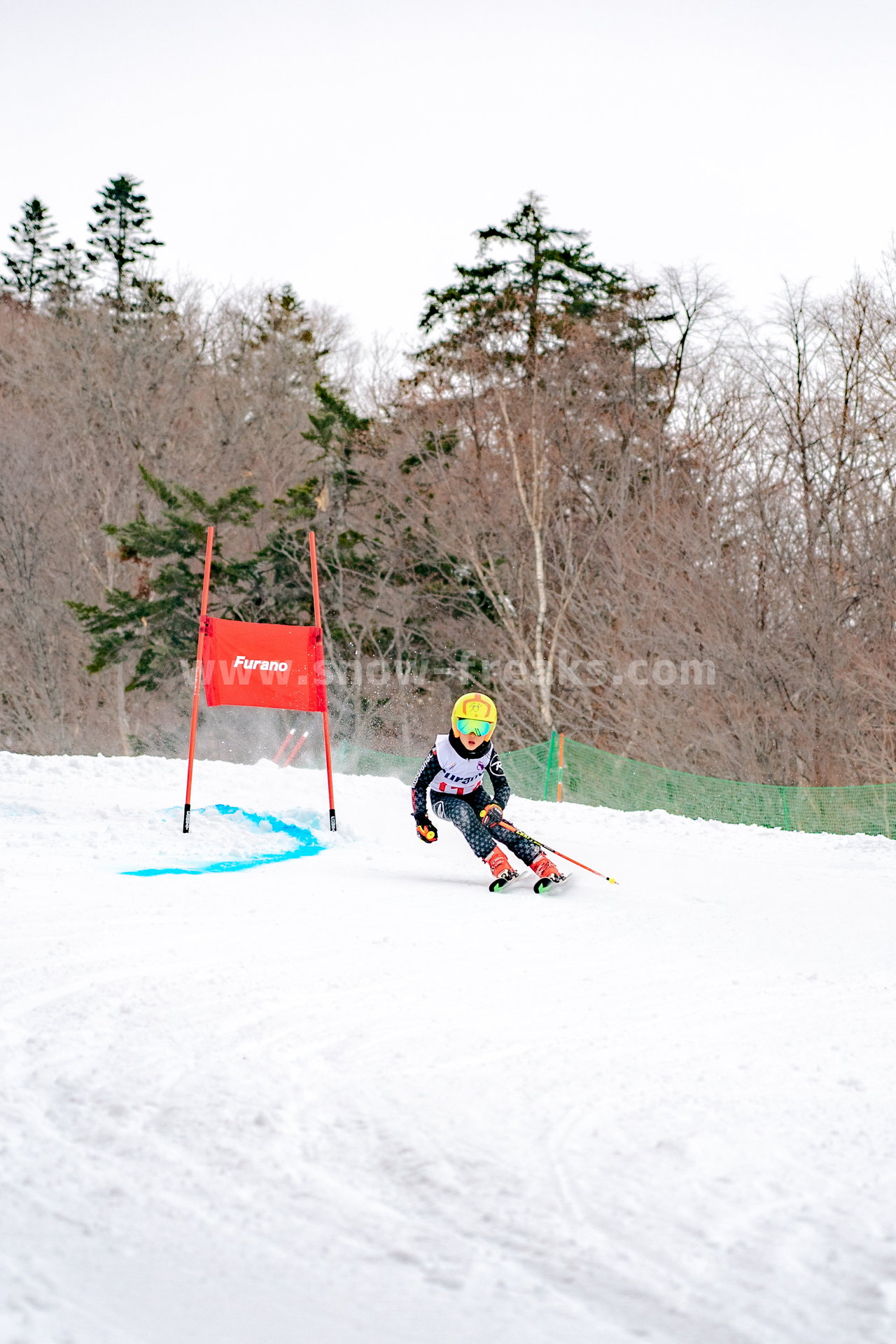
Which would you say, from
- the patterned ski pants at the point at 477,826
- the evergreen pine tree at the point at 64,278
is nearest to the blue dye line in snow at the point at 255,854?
the patterned ski pants at the point at 477,826

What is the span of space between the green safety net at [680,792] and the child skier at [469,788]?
7.07 meters

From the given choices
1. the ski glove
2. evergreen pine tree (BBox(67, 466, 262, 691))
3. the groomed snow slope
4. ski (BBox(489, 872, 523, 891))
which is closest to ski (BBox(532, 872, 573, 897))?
ski (BBox(489, 872, 523, 891))

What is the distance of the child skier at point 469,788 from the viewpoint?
8.06 m

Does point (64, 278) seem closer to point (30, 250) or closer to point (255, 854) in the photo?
point (30, 250)

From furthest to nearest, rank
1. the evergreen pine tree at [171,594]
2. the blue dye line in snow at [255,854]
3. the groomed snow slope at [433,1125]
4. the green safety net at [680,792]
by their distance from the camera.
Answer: the evergreen pine tree at [171,594] → the green safety net at [680,792] → the blue dye line in snow at [255,854] → the groomed snow slope at [433,1125]

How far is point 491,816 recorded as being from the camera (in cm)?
808

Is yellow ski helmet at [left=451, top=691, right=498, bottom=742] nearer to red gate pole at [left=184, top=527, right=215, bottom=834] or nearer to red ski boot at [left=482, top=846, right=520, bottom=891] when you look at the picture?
red ski boot at [left=482, top=846, right=520, bottom=891]

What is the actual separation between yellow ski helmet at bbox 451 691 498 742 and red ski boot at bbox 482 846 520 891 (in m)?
0.89

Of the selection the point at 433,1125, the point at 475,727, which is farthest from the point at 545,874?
the point at 433,1125

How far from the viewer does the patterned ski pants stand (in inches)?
314

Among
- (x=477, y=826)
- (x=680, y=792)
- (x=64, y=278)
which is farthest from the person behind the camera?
(x=64, y=278)

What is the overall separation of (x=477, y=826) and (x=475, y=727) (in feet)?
2.41

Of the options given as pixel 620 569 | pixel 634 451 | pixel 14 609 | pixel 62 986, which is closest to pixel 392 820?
pixel 62 986

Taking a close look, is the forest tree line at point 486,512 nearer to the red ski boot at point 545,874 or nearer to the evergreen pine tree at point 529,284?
the evergreen pine tree at point 529,284
